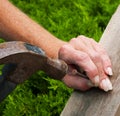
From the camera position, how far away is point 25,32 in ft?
7.97

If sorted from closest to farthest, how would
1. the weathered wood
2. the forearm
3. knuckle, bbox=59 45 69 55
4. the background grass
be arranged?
the weathered wood → knuckle, bbox=59 45 69 55 → the forearm → the background grass

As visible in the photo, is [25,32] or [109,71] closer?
[109,71]

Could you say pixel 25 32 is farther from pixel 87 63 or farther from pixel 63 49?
pixel 87 63

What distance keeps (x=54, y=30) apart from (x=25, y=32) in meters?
0.90

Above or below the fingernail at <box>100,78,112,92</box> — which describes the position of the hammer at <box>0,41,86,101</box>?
above

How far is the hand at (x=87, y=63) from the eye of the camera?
2.07 metres

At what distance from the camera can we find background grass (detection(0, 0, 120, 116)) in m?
2.89

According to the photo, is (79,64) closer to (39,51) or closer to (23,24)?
(39,51)

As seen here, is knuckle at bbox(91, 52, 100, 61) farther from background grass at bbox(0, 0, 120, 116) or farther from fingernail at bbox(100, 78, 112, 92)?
background grass at bbox(0, 0, 120, 116)

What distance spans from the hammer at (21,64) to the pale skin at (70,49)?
10 cm

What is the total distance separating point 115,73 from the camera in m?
2.15

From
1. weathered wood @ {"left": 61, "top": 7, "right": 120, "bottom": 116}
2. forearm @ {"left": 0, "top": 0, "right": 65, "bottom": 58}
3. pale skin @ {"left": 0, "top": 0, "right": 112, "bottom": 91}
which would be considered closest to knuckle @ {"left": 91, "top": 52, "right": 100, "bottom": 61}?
pale skin @ {"left": 0, "top": 0, "right": 112, "bottom": 91}

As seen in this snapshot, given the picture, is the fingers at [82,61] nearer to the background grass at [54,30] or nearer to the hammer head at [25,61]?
the hammer head at [25,61]

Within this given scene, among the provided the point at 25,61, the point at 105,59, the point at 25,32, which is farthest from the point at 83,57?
the point at 25,32
